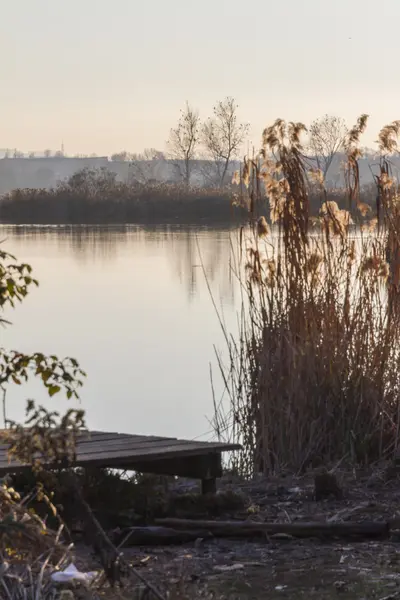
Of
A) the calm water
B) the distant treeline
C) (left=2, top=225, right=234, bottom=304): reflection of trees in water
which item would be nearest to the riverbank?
the distant treeline

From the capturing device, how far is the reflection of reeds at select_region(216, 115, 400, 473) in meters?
6.66

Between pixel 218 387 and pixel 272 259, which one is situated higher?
pixel 272 259

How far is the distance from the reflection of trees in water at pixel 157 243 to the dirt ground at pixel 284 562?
46.8ft

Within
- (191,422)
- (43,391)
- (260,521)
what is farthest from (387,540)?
(43,391)

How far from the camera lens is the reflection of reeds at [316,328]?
21.8 ft

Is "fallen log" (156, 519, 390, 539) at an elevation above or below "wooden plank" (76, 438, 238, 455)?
below

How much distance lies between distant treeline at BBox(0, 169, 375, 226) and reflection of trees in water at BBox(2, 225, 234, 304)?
1.03 meters

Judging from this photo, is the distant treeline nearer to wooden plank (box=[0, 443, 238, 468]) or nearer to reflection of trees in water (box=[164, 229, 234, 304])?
reflection of trees in water (box=[164, 229, 234, 304])

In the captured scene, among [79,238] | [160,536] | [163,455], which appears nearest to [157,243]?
[79,238]

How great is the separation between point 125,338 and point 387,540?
12.0 meters

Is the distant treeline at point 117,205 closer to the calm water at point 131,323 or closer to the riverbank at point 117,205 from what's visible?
the riverbank at point 117,205

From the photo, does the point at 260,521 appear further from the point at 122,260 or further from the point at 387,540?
the point at 122,260

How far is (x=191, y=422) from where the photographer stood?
10.5 metres

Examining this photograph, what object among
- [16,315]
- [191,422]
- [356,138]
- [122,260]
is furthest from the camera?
[122,260]
